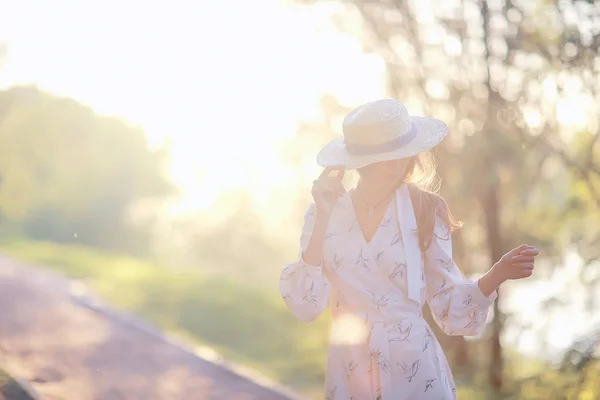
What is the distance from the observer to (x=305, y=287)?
3.30m

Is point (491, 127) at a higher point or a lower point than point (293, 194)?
higher

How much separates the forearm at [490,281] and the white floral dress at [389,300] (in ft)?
0.09

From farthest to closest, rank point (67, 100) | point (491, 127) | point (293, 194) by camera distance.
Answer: point (67, 100)
point (293, 194)
point (491, 127)

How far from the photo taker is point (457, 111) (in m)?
9.98

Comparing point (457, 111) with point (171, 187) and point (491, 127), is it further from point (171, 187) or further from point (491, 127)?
point (171, 187)

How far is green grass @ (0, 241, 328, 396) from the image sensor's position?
1217 centimetres

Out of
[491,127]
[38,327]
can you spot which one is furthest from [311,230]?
[38,327]

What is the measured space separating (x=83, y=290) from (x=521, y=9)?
942 centimetres

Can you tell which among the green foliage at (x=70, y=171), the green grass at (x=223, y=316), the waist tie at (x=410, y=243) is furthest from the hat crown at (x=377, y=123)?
the green foliage at (x=70, y=171)

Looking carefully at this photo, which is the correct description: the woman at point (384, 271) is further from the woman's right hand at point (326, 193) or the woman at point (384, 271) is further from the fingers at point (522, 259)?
the fingers at point (522, 259)

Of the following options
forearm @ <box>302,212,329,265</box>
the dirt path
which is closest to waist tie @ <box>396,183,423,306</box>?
forearm @ <box>302,212,329,265</box>

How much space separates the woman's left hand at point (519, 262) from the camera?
10.0 ft

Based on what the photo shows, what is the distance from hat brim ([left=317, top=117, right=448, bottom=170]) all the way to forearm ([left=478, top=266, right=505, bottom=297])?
1.70ft

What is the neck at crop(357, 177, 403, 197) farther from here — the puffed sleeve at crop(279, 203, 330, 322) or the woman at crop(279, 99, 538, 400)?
the puffed sleeve at crop(279, 203, 330, 322)
